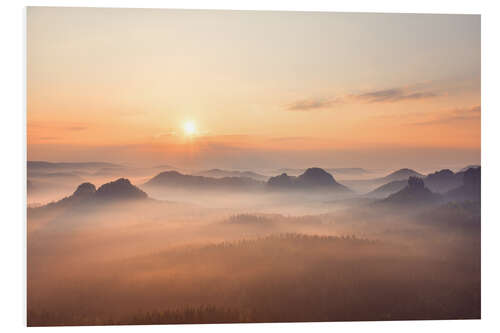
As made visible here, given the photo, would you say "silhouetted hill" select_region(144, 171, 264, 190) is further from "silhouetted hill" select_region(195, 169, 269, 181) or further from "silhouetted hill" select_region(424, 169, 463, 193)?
"silhouetted hill" select_region(424, 169, 463, 193)

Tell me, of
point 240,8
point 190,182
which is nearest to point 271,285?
point 190,182

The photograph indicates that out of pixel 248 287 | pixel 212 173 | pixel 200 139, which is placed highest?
pixel 200 139

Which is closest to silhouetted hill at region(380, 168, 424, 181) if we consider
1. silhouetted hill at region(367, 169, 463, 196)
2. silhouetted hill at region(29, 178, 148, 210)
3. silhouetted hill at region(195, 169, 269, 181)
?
silhouetted hill at region(367, 169, 463, 196)

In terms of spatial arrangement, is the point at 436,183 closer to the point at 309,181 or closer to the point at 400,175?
the point at 400,175

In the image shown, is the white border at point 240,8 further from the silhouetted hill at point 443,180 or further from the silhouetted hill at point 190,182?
the silhouetted hill at point 190,182
